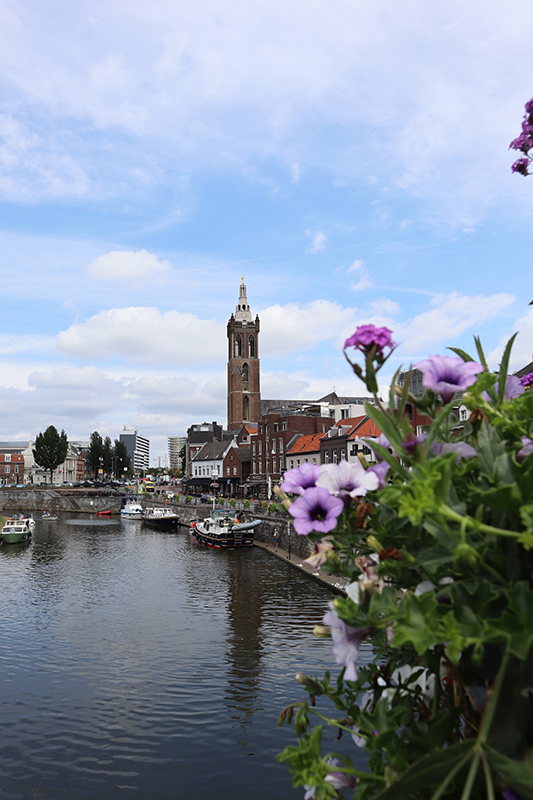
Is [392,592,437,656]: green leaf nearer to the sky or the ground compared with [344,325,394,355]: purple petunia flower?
nearer to the ground

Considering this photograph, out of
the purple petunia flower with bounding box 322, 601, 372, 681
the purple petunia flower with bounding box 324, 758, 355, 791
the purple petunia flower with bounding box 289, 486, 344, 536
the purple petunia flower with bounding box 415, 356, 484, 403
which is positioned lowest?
the purple petunia flower with bounding box 324, 758, 355, 791

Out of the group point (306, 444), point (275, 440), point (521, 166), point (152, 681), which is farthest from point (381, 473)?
point (275, 440)

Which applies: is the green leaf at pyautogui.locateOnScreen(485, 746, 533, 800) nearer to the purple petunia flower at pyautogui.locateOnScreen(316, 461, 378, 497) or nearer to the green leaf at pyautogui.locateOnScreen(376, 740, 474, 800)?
the green leaf at pyautogui.locateOnScreen(376, 740, 474, 800)

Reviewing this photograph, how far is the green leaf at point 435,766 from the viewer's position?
1.47m

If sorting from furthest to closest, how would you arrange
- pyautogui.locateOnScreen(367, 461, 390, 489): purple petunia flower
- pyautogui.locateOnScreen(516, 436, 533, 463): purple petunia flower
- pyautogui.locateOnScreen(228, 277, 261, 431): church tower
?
pyautogui.locateOnScreen(228, 277, 261, 431): church tower
pyautogui.locateOnScreen(367, 461, 390, 489): purple petunia flower
pyautogui.locateOnScreen(516, 436, 533, 463): purple petunia flower

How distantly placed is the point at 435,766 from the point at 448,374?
126cm

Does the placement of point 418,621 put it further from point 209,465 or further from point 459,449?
point 209,465

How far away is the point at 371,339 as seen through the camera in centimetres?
198

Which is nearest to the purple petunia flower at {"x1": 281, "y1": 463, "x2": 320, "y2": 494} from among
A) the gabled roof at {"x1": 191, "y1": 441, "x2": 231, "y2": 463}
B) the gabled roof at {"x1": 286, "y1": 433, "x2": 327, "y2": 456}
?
the gabled roof at {"x1": 286, "y1": 433, "x2": 327, "y2": 456}

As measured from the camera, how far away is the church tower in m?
116

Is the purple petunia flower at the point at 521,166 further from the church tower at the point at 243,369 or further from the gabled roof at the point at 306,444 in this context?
the church tower at the point at 243,369

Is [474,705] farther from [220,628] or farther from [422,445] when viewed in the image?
[220,628]

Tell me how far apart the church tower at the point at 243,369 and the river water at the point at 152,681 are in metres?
79.0

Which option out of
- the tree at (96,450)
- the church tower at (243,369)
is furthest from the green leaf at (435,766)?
the tree at (96,450)
